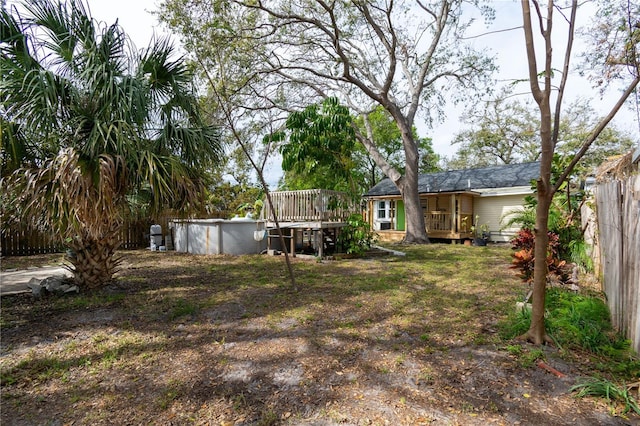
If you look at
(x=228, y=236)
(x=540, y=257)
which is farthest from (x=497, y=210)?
(x=540, y=257)

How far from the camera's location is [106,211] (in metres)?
4.94

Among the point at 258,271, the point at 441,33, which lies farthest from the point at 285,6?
the point at 258,271

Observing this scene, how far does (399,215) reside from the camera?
1855 centimetres

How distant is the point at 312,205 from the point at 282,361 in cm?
685

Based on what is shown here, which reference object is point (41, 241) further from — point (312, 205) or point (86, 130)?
point (312, 205)

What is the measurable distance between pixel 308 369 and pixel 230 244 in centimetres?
867

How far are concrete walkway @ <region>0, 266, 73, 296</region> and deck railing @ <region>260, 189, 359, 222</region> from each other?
18.5ft

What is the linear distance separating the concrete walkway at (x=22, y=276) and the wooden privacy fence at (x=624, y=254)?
836 centimetres

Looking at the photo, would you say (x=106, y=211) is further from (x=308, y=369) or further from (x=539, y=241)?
(x=539, y=241)

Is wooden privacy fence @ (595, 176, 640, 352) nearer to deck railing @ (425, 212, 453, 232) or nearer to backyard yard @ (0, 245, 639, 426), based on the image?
backyard yard @ (0, 245, 639, 426)

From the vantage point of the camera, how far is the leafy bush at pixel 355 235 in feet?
32.0

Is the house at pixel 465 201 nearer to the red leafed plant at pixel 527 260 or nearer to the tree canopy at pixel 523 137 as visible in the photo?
the tree canopy at pixel 523 137

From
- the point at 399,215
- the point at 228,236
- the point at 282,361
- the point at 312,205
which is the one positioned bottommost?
the point at 282,361

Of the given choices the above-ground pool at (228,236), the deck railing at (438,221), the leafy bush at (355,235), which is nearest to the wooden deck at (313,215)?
the leafy bush at (355,235)
